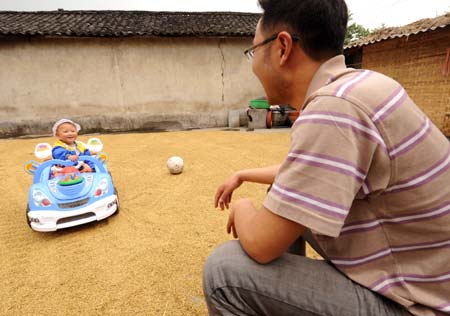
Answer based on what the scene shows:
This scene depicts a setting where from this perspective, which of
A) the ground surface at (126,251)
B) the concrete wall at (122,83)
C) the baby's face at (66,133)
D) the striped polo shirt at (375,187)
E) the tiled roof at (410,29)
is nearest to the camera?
the striped polo shirt at (375,187)

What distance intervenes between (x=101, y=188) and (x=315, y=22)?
8.60ft

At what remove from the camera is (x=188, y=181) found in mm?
4004

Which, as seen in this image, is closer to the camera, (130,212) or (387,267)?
(387,267)

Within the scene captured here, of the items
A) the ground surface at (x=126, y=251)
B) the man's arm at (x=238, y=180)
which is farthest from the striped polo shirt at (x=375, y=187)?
the ground surface at (x=126, y=251)

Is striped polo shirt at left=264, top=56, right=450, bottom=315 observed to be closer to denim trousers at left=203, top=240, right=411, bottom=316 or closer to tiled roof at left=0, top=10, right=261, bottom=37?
denim trousers at left=203, top=240, right=411, bottom=316

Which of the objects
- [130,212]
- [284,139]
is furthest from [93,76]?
[130,212]

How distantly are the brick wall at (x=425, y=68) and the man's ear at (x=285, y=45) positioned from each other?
695 centimetres

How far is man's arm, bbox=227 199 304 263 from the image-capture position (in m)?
0.79

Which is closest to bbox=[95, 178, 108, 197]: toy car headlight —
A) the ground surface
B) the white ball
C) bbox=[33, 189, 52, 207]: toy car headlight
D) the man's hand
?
the ground surface

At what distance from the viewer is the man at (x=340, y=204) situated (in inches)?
28.8

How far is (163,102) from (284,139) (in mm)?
4706

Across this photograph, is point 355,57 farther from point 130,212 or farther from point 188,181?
point 130,212

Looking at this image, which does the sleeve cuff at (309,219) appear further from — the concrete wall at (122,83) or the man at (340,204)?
the concrete wall at (122,83)

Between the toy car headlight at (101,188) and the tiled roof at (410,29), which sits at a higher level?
the tiled roof at (410,29)
